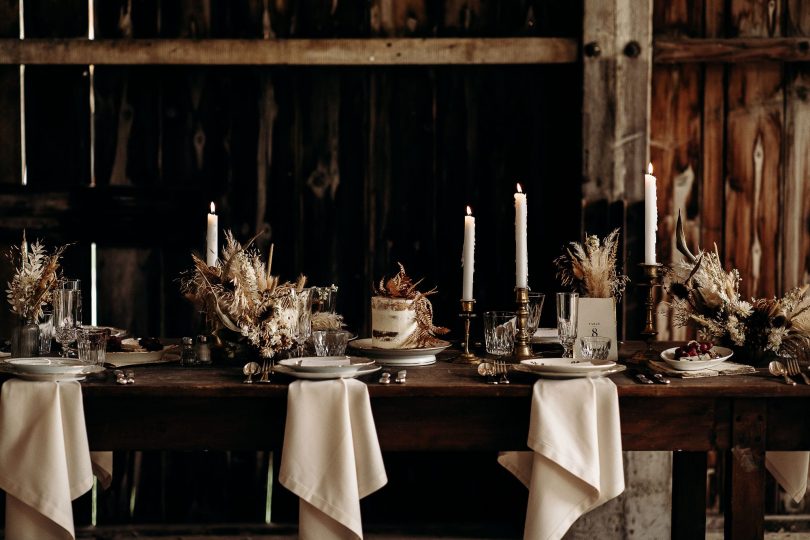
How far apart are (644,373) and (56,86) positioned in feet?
7.75

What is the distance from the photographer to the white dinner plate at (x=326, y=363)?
6.44ft

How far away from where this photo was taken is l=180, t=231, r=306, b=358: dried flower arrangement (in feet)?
7.05

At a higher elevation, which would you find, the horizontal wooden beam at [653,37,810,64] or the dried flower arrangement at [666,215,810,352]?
the horizontal wooden beam at [653,37,810,64]

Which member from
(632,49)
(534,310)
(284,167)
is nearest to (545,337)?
(534,310)

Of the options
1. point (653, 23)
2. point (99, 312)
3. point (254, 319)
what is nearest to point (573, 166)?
point (653, 23)

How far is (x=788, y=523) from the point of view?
323cm

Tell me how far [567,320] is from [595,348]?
0.15 meters

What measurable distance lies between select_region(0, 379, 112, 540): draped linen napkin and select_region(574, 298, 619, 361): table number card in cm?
123

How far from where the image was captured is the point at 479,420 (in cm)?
199

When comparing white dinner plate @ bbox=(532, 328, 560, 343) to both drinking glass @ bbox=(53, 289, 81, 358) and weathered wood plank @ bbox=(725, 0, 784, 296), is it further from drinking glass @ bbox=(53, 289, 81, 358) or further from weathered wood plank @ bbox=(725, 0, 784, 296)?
drinking glass @ bbox=(53, 289, 81, 358)

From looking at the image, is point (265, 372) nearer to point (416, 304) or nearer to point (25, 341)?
point (416, 304)

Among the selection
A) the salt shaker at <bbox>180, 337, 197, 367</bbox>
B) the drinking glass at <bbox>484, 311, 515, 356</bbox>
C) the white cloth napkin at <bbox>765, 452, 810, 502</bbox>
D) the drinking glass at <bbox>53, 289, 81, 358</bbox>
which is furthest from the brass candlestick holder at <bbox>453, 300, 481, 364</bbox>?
the drinking glass at <bbox>53, 289, 81, 358</bbox>

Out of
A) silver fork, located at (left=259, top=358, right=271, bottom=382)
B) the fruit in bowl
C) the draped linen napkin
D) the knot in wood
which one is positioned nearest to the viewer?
the draped linen napkin

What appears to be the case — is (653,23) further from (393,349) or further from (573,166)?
(393,349)
